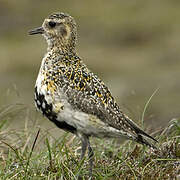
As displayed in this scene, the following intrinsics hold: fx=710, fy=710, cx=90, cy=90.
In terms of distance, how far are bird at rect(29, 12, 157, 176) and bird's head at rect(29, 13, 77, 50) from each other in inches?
9.2

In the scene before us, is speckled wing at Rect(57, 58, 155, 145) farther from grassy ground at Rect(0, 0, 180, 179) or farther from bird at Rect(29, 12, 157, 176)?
grassy ground at Rect(0, 0, 180, 179)

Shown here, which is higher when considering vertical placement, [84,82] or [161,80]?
[84,82]

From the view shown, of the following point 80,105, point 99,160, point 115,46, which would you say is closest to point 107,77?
point 115,46

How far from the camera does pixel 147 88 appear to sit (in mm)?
17344

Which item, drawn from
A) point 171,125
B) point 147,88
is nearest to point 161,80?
point 147,88

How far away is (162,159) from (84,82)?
3.70ft

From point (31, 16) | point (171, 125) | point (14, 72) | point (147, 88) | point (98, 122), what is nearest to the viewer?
point (98, 122)

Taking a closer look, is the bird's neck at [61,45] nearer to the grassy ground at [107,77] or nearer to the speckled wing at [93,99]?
the speckled wing at [93,99]

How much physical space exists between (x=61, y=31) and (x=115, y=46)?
14817 mm

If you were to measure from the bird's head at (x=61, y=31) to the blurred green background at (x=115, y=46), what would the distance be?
247 inches

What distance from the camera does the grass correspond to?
21.1ft

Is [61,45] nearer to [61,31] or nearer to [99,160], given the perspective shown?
[61,31]

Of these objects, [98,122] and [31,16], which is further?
[31,16]

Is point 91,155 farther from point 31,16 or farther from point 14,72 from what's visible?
point 31,16
